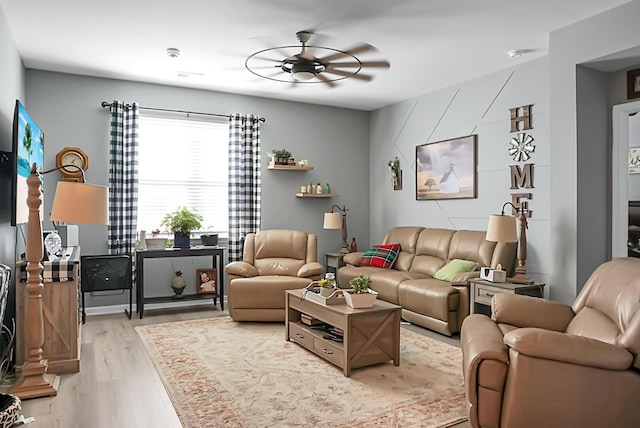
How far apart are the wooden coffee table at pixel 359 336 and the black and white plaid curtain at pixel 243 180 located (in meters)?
2.53

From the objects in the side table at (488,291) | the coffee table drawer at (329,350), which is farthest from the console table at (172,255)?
the side table at (488,291)

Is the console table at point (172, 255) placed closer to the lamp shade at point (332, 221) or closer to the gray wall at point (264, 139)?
the gray wall at point (264, 139)

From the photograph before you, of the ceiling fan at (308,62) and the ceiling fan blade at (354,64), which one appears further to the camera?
the ceiling fan blade at (354,64)

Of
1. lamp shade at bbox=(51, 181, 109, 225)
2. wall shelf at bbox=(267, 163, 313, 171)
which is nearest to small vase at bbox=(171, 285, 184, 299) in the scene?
wall shelf at bbox=(267, 163, 313, 171)

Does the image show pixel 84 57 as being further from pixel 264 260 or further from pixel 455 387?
pixel 455 387

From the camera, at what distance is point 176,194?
19.3 ft

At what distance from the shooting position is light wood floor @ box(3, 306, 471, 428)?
105 inches

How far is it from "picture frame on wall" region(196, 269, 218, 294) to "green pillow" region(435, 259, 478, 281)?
106 inches

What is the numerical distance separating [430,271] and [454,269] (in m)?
0.46

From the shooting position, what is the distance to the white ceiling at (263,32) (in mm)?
3514

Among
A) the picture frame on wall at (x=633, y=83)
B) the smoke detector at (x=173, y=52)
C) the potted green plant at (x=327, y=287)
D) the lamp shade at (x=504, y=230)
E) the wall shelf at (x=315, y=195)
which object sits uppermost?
the smoke detector at (x=173, y=52)

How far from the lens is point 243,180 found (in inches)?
242

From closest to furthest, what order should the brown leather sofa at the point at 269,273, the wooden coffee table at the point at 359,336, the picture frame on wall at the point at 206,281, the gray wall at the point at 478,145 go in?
the wooden coffee table at the point at 359,336 → the gray wall at the point at 478,145 → the brown leather sofa at the point at 269,273 → the picture frame on wall at the point at 206,281

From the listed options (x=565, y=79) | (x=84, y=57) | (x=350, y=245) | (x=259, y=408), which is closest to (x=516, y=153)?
(x=565, y=79)
